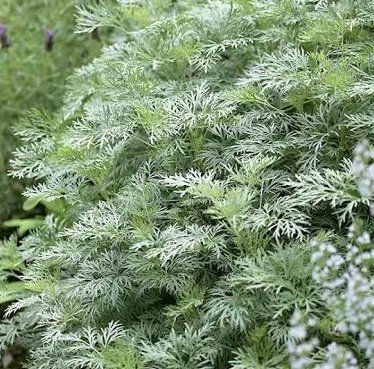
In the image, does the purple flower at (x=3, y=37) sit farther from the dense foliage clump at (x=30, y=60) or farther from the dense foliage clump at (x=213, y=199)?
the dense foliage clump at (x=213, y=199)

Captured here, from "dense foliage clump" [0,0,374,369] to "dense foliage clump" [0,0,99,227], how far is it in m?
0.85

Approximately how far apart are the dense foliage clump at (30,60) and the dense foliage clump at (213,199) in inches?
33.5

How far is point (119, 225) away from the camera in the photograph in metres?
2.35

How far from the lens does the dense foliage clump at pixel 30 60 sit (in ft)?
12.3

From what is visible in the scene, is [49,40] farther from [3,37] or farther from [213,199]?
[213,199]

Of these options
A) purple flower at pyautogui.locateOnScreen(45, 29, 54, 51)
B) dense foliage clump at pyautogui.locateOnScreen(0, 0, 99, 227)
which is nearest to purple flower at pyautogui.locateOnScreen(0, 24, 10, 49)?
dense foliage clump at pyautogui.locateOnScreen(0, 0, 99, 227)

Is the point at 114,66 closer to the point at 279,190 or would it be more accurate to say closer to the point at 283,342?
the point at 279,190

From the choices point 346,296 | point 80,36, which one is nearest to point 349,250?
point 346,296

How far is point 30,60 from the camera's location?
12.6ft

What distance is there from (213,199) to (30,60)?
2.04 metres

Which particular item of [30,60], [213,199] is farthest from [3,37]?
[213,199]

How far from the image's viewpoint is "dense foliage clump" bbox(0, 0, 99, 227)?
3740 millimetres

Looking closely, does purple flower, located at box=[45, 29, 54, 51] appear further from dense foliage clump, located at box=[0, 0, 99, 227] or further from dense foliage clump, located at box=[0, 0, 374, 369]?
dense foliage clump, located at box=[0, 0, 374, 369]

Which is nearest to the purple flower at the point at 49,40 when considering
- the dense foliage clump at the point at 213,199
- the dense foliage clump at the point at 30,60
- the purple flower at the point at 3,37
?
the dense foliage clump at the point at 30,60
